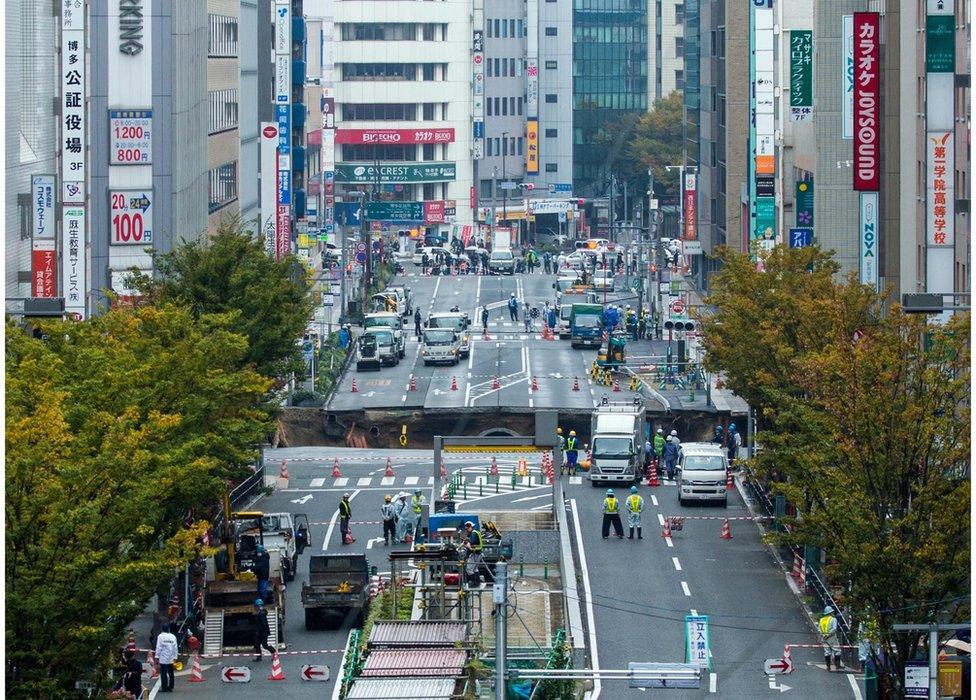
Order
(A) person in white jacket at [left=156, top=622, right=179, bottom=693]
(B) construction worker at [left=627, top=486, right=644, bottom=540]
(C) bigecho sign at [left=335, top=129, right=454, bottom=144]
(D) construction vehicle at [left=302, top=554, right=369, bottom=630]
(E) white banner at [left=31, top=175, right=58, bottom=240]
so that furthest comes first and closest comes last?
(C) bigecho sign at [left=335, top=129, right=454, bottom=144] < (E) white banner at [left=31, top=175, right=58, bottom=240] < (B) construction worker at [left=627, top=486, right=644, bottom=540] < (D) construction vehicle at [left=302, top=554, right=369, bottom=630] < (A) person in white jacket at [left=156, top=622, right=179, bottom=693]

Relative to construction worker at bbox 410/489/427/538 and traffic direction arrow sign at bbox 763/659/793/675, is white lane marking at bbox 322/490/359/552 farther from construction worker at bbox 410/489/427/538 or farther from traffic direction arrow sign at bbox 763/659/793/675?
traffic direction arrow sign at bbox 763/659/793/675

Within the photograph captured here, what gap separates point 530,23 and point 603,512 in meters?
125

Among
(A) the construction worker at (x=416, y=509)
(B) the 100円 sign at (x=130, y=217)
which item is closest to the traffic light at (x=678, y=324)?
(B) the 100円 sign at (x=130, y=217)

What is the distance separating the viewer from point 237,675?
43406 millimetres

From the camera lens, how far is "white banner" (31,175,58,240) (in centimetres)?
6056

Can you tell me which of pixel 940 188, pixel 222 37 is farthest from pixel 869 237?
pixel 222 37

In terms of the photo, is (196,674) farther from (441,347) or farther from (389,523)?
(441,347)

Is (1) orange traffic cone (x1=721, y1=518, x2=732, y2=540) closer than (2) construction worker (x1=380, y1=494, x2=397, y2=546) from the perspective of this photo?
No

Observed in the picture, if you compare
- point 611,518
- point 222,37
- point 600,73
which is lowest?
point 611,518

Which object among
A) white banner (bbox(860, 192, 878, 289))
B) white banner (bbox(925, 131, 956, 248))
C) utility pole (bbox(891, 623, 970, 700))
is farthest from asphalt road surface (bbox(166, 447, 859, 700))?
white banner (bbox(925, 131, 956, 248))

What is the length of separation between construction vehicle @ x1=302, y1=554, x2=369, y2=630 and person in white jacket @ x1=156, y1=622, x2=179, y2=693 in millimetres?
5487

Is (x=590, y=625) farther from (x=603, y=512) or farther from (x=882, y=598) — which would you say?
(x=603, y=512)

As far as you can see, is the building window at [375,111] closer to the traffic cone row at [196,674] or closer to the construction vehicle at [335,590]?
Answer: the construction vehicle at [335,590]

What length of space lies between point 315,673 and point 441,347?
53.6m
